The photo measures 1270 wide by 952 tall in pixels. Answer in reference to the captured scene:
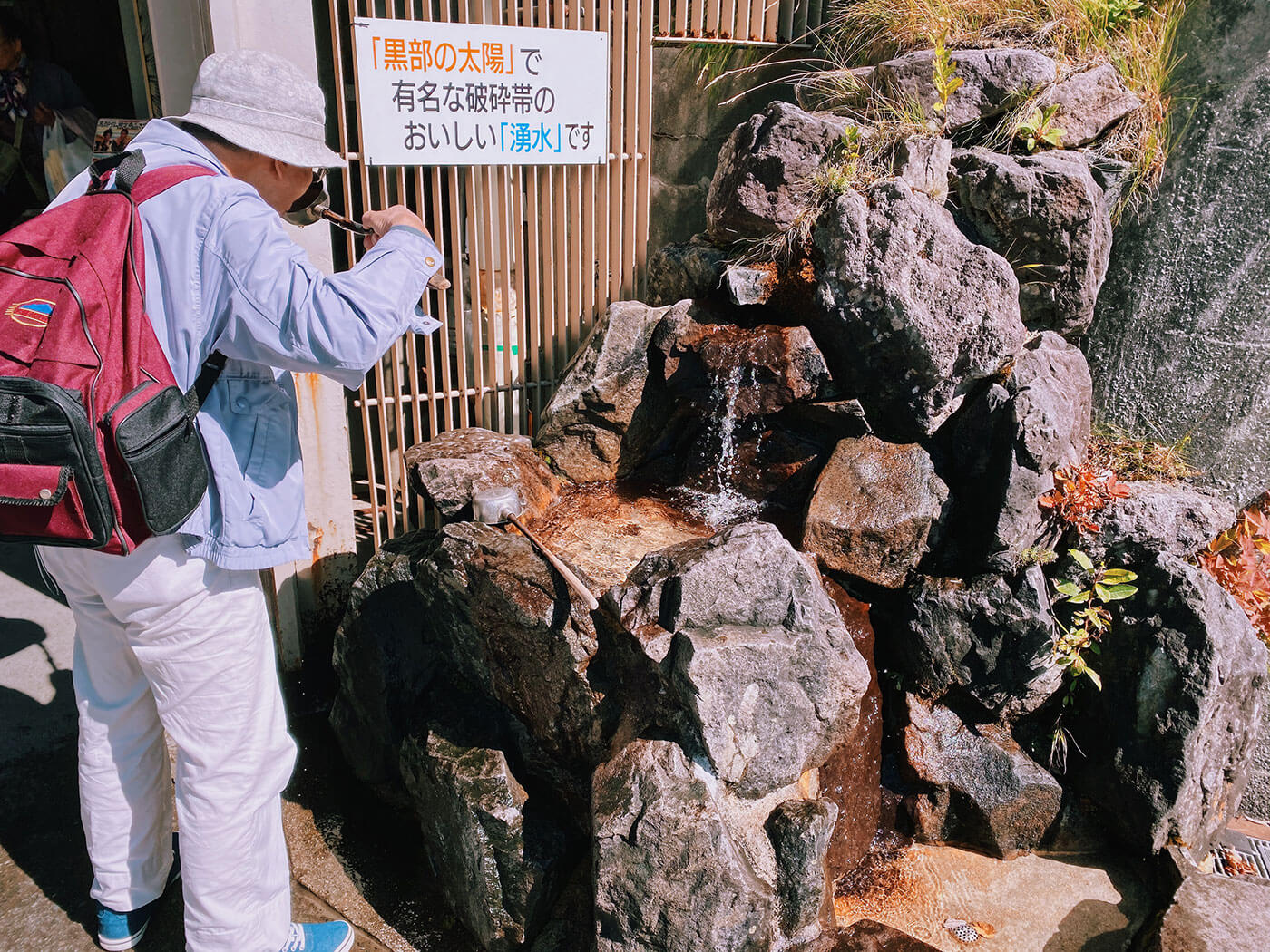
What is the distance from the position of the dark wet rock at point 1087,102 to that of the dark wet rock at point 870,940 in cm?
399

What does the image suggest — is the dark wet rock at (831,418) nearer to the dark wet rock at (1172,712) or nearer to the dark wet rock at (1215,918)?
the dark wet rock at (1172,712)

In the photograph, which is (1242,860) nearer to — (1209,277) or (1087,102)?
(1209,277)

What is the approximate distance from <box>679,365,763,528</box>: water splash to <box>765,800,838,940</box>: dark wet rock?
65.7 inches

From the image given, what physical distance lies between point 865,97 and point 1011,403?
7.31 ft

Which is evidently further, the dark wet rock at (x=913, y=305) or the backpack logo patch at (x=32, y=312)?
the dark wet rock at (x=913, y=305)

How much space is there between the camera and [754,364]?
176 inches

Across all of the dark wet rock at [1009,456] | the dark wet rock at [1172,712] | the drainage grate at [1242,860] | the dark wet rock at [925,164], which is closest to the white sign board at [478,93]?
the dark wet rock at [925,164]

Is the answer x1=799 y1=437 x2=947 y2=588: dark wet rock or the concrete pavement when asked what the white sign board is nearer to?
x1=799 y1=437 x2=947 y2=588: dark wet rock

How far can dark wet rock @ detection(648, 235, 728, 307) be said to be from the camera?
16.0 feet

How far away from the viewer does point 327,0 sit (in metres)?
4.07

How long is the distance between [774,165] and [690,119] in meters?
1.46

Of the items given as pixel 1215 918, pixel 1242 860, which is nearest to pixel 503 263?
pixel 1215 918

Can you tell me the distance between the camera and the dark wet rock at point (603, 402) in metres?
4.68

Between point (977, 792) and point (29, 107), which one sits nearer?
point (977, 792)
